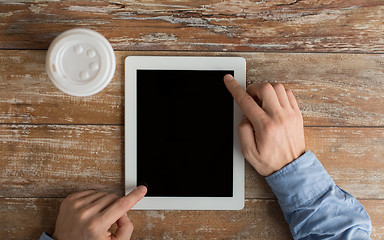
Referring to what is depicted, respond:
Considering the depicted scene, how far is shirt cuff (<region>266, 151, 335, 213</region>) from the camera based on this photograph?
25.6 inches

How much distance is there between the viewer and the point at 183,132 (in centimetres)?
69

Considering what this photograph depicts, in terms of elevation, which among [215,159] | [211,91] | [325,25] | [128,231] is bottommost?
[128,231]

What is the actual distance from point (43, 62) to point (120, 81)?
17cm

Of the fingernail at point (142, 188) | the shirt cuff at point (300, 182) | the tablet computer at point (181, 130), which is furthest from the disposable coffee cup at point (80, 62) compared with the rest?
the shirt cuff at point (300, 182)

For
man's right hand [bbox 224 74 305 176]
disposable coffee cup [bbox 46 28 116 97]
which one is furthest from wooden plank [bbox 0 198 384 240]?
disposable coffee cup [bbox 46 28 116 97]

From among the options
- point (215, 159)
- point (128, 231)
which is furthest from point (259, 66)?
point (128, 231)

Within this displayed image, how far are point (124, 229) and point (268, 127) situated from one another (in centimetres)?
36

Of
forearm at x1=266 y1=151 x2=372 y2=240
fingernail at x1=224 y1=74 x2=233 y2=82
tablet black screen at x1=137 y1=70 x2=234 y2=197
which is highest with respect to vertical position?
fingernail at x1=224 y1=74 x2=233 y2=82

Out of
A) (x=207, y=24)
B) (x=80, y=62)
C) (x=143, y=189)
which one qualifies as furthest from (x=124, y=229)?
(x=207, y=24)

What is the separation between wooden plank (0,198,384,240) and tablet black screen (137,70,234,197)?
60mm

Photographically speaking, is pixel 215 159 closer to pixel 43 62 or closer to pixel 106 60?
pixel 106 60

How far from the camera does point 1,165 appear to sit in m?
0.69

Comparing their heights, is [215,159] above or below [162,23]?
below

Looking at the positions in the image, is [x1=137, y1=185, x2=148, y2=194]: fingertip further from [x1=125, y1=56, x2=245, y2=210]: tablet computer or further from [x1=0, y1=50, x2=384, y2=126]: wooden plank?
[x1=0, y1=50, x2=384, y2=126]: wooden plank
